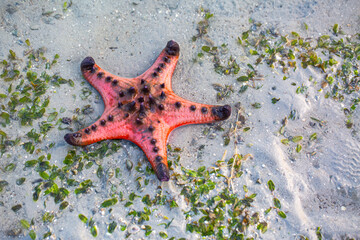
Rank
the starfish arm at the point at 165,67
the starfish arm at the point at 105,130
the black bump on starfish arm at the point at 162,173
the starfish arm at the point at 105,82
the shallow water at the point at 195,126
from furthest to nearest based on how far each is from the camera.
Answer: the starfish arm at the point at 165,67 < the starfish arm at the point at 105,82 < the starfish arm at the point at 105,130 < the shallow water at the point at 195,126 < the black bump on starfish arm at the point at 162,173

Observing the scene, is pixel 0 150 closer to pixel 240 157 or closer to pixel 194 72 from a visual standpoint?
pixel 194 72

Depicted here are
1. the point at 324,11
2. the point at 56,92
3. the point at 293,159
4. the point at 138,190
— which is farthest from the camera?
the point at 324,11

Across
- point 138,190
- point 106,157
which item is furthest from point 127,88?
point 138,190

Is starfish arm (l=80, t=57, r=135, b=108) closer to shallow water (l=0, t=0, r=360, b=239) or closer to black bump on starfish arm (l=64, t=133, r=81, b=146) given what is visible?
shallow water (l=0, t=0, r=360, b=239)

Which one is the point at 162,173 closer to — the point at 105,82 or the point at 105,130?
the point at 105,130

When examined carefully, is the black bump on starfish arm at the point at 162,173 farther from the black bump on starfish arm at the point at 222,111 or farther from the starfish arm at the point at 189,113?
the black bump on starfish arm at the point at 222,111

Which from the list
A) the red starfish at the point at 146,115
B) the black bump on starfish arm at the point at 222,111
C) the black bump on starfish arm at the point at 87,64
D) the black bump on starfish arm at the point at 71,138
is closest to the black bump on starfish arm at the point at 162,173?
the red starfish at the point at 146,115
